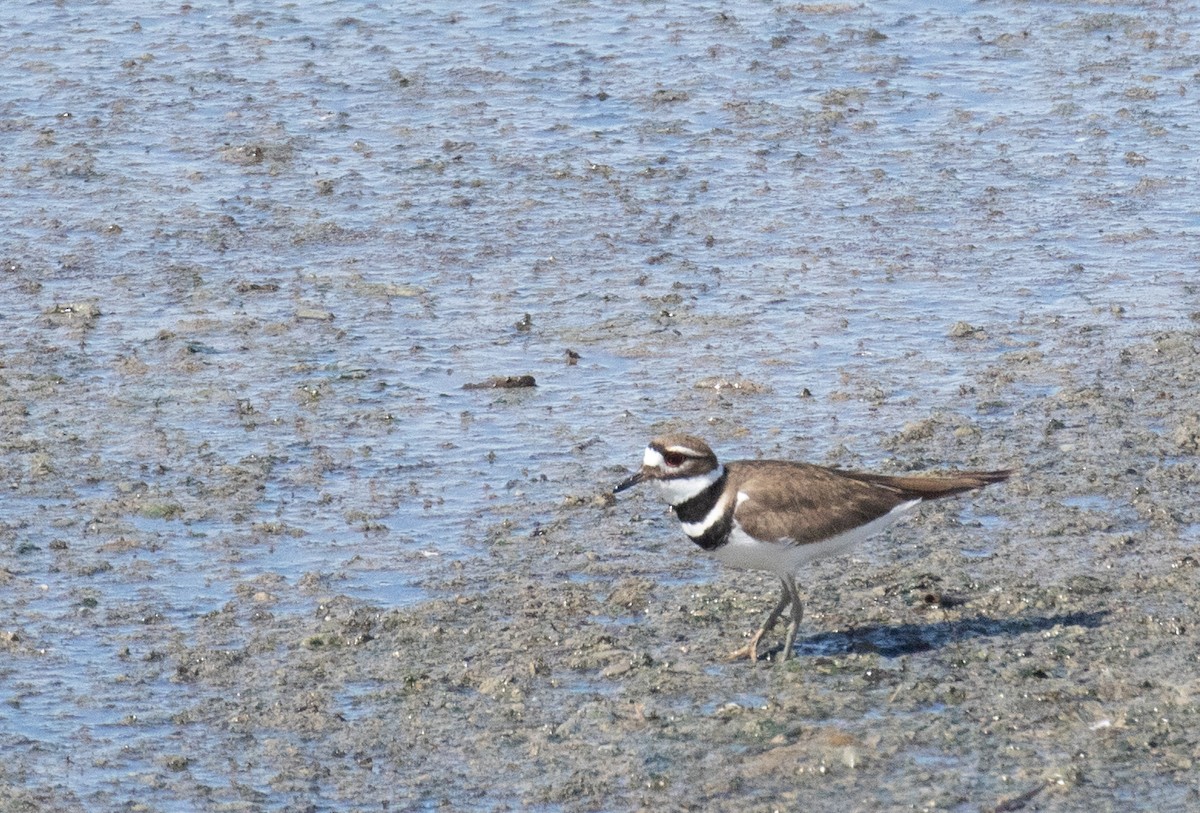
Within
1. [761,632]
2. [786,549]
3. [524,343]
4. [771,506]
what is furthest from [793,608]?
[524,343]

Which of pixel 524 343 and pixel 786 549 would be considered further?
pixel 524 343

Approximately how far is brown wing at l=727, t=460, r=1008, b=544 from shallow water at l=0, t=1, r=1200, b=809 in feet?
1.69

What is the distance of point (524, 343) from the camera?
1050 cm

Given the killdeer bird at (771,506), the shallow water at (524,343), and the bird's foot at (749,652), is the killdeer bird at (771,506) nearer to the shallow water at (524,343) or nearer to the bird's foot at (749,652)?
the bird's foot at (749,652)

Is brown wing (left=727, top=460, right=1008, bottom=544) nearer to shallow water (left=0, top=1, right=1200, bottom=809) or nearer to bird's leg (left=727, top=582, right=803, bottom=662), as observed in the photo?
bird's leg (left=727, top=582, right=803, bottom=662)

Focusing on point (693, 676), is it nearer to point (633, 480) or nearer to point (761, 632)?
point (761, 632)

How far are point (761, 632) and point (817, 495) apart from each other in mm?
596

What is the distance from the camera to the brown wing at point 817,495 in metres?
7.23

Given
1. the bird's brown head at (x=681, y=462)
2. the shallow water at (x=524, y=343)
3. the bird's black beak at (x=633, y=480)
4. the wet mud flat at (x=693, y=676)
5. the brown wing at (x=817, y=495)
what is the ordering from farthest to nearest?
the bird's black beak at (x=633, y=480)
the bird's brown head at (x=681, y=462)
the brown wing at (x=817, y=495)
the shallow water at (x=524, y=343)
the wet mud flat at (x=693, y=676)

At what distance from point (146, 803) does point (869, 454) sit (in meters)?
4.22

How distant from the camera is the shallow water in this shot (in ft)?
23.3

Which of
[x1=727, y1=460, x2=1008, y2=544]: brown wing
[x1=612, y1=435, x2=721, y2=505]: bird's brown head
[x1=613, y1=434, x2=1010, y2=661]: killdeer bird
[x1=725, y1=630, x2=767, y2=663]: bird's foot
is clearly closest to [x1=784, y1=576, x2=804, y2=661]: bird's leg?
[x1=613, y1=434, x2=1010, y2=661]: killdeer bird

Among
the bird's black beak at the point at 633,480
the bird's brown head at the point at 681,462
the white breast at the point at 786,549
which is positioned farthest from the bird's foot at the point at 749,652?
the bird's black beak at the point at 633,480

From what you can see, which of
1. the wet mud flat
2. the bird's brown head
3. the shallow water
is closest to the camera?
the wet mud flat
